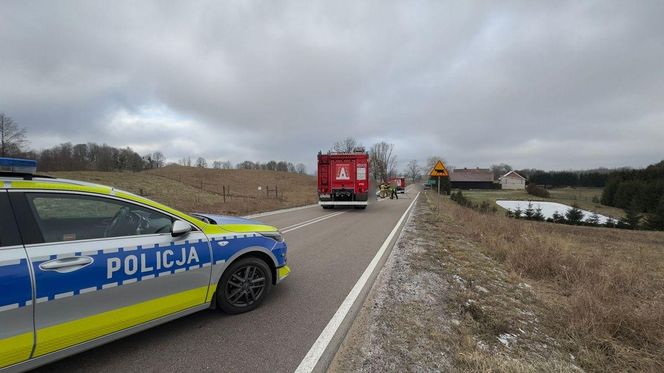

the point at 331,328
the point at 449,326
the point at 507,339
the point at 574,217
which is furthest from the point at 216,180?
the point at 507,339

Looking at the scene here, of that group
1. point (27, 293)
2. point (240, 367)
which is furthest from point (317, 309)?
point (27, 293)

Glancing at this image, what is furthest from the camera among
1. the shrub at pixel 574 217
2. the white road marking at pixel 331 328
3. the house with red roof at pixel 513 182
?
the house with red roof at pixel 513 182

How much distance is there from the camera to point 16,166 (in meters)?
2.45

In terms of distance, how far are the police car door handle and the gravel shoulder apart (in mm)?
2222

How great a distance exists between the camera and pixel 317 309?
12.0ft

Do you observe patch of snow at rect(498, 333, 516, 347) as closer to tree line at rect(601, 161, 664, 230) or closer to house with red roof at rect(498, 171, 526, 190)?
tree line at rect(601, 161, 664, 230)

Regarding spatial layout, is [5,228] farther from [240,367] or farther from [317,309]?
[317,309]

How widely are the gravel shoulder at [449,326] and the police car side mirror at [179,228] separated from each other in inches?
75.6

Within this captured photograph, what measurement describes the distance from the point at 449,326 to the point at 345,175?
42.4 feet

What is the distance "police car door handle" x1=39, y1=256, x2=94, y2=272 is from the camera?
84.9 inches

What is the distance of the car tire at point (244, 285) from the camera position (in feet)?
11.2

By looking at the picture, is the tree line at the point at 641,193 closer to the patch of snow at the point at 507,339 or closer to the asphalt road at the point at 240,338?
the patch of snow at the point at 507,339

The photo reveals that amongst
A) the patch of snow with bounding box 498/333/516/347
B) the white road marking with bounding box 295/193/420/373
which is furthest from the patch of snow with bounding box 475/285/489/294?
the white road marking with bounding box 295/193/420/373

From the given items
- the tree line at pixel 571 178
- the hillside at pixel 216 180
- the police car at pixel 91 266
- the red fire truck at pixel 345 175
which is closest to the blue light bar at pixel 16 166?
the police car at pixel 91 266
